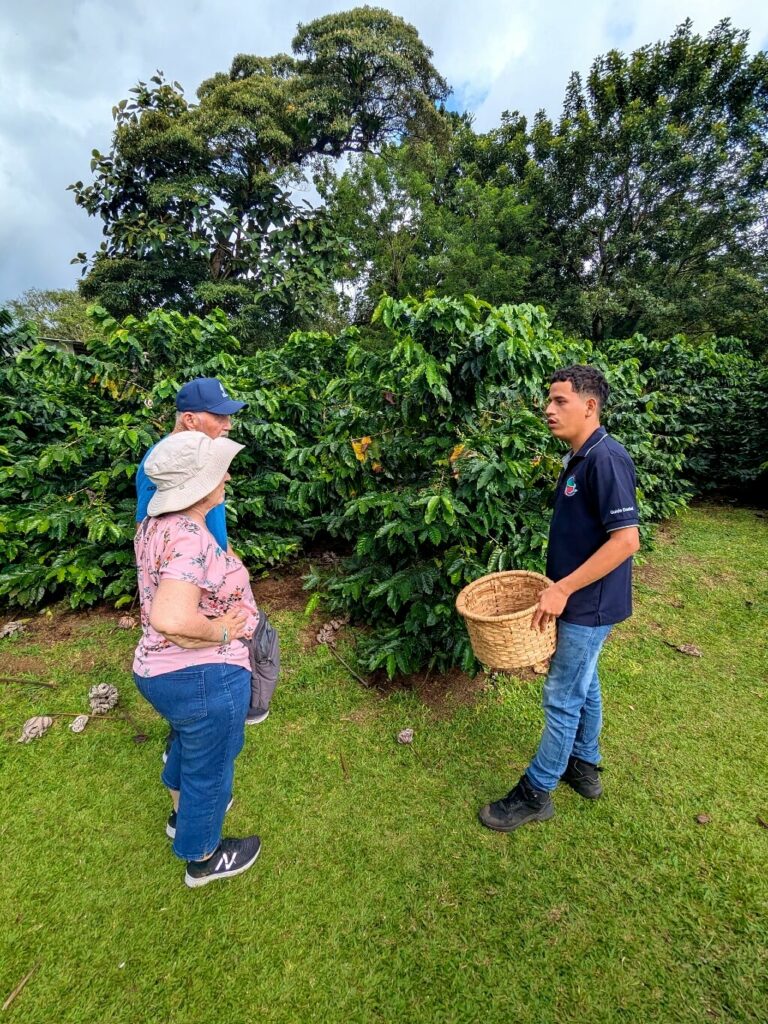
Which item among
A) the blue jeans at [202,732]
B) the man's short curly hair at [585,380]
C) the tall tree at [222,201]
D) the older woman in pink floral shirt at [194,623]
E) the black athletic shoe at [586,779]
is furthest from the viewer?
the tall tree at [222,201]

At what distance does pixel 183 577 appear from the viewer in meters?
1.43

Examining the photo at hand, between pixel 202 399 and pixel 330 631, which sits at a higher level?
pixel 202 399

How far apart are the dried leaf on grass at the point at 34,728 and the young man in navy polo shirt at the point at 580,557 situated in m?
2.72

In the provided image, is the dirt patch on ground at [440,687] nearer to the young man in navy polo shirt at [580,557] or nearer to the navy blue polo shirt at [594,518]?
the young man in navy polo shirt at [580,557]

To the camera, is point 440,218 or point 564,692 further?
point 440,218

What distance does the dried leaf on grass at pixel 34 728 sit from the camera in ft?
9.07

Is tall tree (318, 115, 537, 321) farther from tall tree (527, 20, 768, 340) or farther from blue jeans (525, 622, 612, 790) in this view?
blue jeans (525, 622, 612, 790)

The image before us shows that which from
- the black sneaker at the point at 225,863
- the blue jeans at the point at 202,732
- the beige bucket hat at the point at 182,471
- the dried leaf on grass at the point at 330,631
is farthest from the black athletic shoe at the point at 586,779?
the beige bucket hat at the point at 182,471

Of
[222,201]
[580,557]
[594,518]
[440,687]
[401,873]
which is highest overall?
[222,201]

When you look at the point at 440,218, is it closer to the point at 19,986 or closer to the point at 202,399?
the point at 202,399

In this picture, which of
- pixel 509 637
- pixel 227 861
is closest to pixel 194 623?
pixel 509 637

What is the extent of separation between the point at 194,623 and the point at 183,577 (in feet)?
0.50

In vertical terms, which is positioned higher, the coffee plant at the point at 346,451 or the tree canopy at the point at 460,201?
the tree canopy at the point at 460,201

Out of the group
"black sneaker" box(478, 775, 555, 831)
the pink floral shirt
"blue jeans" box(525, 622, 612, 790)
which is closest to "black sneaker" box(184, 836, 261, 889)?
the pink floral shirt
